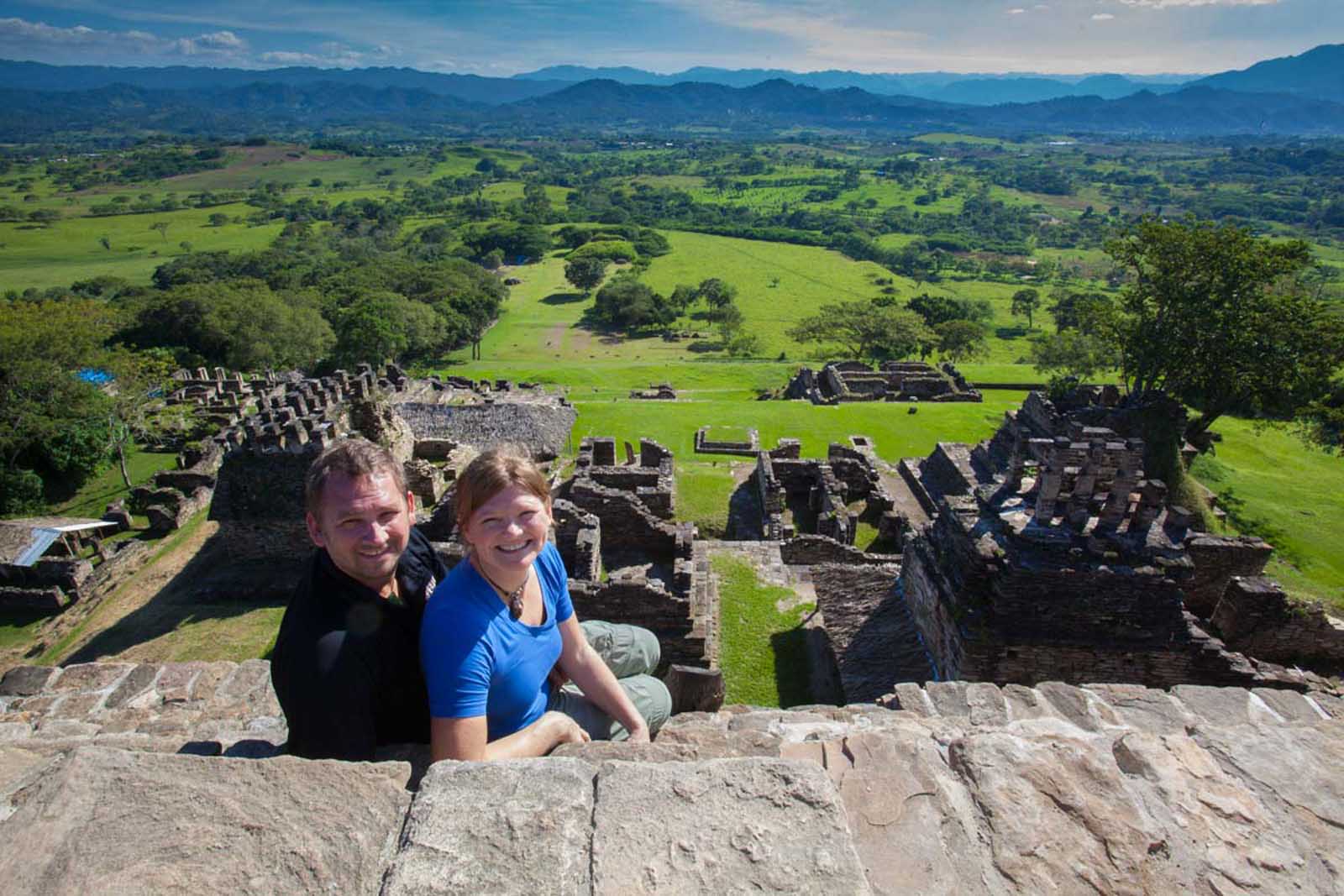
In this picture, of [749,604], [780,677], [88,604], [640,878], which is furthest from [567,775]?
[88,604]

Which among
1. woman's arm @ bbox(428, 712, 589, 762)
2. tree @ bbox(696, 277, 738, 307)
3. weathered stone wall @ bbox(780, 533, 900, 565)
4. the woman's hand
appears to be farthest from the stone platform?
tree @ bbox(696, 277, 738, 307)

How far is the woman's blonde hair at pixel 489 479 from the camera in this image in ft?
13.7

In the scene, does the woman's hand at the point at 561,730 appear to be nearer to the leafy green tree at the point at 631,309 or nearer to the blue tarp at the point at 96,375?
the blue tarp at the point at 96,375

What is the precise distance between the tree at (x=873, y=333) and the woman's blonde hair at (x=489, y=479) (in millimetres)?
59538

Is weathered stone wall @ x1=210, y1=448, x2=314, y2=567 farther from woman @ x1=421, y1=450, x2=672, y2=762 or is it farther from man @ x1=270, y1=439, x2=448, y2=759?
woman @ x1=421, y1=450, x2=672, y2=762

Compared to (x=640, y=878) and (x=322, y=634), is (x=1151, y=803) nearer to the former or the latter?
(x=640, y=878)

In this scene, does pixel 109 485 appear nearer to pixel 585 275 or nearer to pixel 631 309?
pixel 631 309

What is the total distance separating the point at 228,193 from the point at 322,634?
226 metres

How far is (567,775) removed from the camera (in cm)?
337

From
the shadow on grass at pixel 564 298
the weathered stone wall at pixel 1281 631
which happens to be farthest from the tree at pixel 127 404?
the shadow on grass at pixel 564 298

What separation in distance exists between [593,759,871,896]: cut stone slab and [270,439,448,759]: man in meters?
1.57

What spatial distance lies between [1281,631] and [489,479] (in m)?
16.3

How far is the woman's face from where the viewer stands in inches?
163

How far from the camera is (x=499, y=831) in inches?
119
